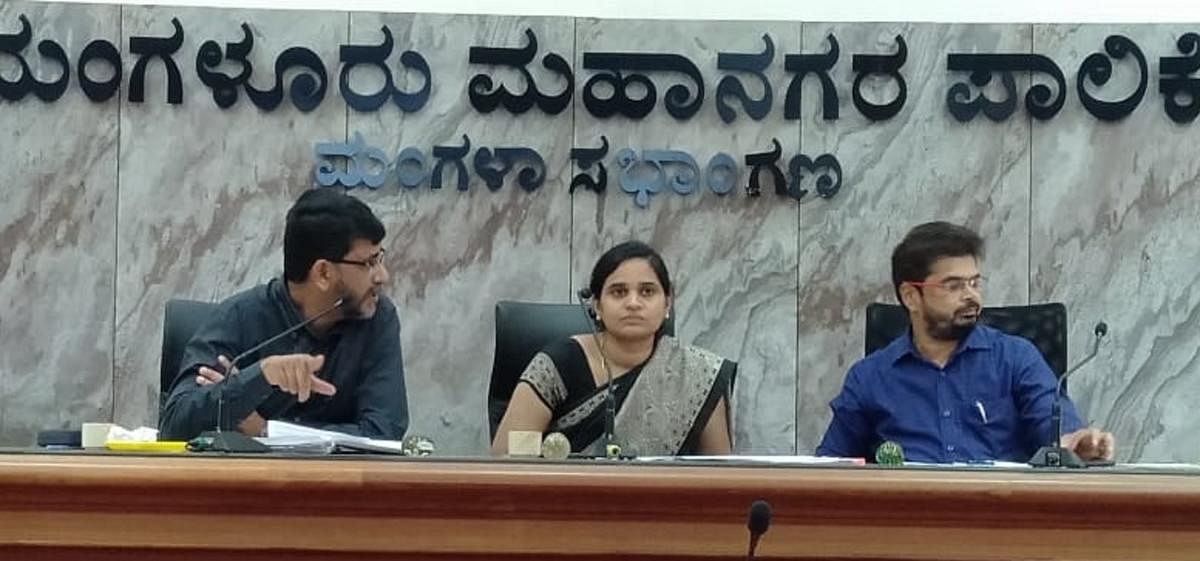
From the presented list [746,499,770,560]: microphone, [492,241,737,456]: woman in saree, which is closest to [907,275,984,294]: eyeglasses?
[492,241,737,456]: woman in saree

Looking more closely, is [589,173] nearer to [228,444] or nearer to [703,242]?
[703,242]

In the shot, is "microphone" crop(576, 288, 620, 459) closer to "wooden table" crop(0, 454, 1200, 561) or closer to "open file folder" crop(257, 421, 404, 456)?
"open file folder" crop(257, 421, 404, 456)

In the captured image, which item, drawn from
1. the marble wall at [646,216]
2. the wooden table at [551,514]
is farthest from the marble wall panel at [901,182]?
the wooden table at [551,514]

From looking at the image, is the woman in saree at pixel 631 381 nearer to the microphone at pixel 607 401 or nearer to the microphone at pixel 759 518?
the microphone at pixel 607 401

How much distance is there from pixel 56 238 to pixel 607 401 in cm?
248

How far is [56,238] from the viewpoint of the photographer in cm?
499

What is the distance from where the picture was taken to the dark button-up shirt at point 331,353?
11.5 feet

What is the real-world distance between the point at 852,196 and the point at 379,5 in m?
1.55

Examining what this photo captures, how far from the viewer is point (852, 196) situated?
5.06 m

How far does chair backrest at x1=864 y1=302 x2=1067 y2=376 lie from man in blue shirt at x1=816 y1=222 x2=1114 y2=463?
0.22 m

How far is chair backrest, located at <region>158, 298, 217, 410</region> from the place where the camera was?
379cm

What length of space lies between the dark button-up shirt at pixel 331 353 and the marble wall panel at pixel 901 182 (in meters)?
1.83

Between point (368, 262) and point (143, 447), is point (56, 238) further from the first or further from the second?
point (143, 447)

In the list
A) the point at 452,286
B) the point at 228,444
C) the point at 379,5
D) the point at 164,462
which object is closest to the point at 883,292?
the point at 452,286
